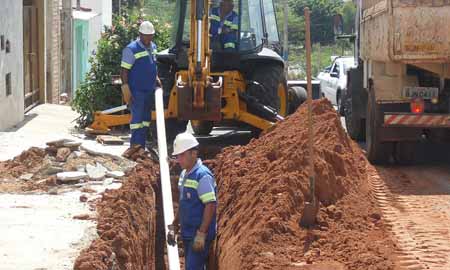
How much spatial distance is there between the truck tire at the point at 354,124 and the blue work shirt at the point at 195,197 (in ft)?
28.1

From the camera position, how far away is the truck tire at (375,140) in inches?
518

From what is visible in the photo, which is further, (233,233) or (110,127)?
(110,127)

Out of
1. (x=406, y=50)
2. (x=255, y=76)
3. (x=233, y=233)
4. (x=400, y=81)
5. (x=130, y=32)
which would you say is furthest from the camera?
(x=130, y=32)

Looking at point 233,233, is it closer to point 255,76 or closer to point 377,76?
point 377,76

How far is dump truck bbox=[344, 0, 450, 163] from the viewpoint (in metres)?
11.8

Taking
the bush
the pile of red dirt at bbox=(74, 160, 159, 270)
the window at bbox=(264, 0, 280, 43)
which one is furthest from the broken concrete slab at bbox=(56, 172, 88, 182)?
the bush

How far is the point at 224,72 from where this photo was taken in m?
15.5

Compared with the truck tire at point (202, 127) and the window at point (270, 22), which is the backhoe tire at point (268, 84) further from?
the truck tire at point (202, 127)

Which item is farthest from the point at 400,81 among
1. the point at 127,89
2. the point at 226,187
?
the point at 127,89

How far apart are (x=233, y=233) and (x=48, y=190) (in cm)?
239

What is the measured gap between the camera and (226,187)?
39.7 feet

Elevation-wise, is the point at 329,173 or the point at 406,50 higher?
the point at 406,50

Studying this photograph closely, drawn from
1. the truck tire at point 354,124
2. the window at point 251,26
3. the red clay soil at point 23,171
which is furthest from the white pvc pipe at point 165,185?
the truck tire at point 354,124

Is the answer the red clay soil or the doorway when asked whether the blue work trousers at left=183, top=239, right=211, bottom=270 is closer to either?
the red clay soil
